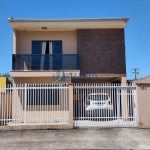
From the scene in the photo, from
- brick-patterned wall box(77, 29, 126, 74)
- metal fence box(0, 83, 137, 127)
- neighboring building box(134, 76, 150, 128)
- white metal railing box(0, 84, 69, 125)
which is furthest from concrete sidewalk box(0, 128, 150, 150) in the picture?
brick-patterned wall box(77, 29, 126, 74)

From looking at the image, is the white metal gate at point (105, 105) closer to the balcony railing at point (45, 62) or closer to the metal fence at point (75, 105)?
the metal fence at point (75, 105)

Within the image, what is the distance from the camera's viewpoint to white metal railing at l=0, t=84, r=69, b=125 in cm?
1578

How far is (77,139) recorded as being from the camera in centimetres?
1302

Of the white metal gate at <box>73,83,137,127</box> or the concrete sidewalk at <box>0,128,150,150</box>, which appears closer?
the concrete sidewalk at <box>0,128,150,150</box>

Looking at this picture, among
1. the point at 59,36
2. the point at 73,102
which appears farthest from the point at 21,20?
the point at 73,102

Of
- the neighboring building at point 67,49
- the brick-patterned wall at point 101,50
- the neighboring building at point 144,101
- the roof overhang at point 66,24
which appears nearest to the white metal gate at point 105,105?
the neighboring building at point 144,101

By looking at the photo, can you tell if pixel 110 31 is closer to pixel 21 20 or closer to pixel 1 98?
pixel 21 20

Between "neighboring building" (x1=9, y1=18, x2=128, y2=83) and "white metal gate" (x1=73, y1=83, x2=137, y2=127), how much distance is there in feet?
16.7

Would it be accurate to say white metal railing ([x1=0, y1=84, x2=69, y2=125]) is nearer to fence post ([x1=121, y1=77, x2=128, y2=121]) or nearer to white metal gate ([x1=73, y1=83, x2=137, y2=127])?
white metal gate ([x1=73, y1=83, x2=137, y2=127])

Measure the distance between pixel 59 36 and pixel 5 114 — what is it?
8.25 metres

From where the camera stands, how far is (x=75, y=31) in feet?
73.6

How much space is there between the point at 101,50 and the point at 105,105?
698 cm

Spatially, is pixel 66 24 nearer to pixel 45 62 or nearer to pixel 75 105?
pixel 45 62

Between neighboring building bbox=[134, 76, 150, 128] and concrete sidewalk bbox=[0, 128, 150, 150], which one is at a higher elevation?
neighboring building bbox=[134, 76, 150, 128]
